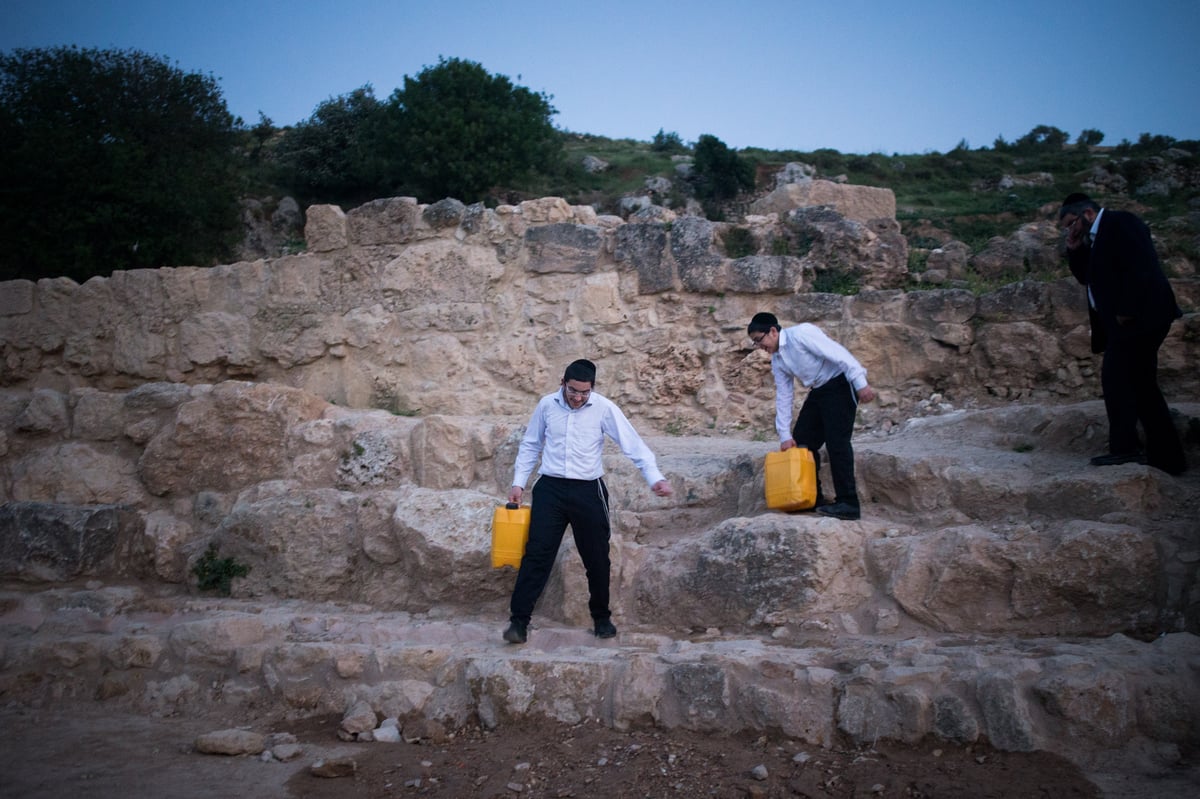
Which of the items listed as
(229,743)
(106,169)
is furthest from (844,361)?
(106,169)

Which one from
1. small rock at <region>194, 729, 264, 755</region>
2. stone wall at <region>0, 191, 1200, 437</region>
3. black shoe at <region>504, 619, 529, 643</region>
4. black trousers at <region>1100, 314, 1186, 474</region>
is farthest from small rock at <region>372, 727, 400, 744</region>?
black trousers at <region>1100, 314, 1186, 474</region>

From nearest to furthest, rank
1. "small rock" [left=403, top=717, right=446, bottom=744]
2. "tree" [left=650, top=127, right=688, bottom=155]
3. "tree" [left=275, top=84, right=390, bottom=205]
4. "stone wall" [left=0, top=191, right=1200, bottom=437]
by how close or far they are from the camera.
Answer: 1. "small rock" [left=403, top=717, right=446, bottom=744]
2. "stone wall" [left=0, top=191, right=1200, bottom=437]
3. "tree" [left=275, top=84, right=390, bottom=205]
4. "tree" [left=650, top=127, right=688, bottom=155]

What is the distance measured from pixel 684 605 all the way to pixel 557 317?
2.91 m

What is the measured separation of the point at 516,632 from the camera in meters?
4.84

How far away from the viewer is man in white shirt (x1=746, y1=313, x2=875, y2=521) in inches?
199

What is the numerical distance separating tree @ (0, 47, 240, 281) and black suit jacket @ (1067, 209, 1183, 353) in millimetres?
10116

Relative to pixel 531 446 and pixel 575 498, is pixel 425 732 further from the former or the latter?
pixel 531 446

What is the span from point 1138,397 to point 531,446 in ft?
10.7

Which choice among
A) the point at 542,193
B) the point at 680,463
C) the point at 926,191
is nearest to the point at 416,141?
the point at 542,193

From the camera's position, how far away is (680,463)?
5852 millimetres

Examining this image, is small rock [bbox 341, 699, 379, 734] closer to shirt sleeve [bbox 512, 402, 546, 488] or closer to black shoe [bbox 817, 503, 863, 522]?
shirt sleeve [bbox 512, 402, 546, 488]

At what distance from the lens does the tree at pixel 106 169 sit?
10.9 metres

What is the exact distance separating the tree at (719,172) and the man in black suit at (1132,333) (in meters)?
11.9

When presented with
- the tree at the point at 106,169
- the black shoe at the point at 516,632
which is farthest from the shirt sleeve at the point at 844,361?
the tree at the point at 106,169
